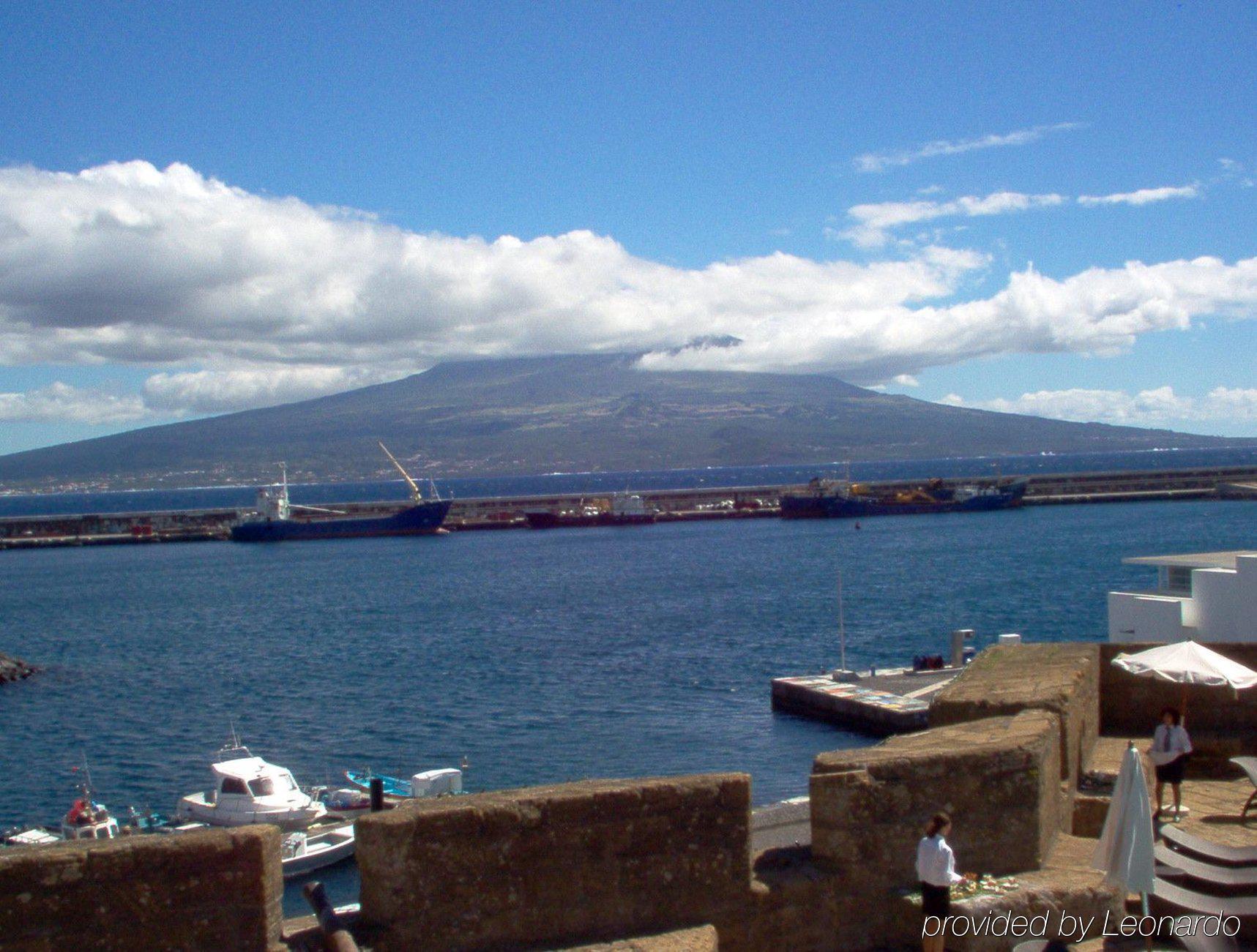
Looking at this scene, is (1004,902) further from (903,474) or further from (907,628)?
(903,474)

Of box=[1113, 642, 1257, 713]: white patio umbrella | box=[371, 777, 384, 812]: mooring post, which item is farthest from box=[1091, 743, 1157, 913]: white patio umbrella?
box=[371, 777, 384, 812]: mooring post

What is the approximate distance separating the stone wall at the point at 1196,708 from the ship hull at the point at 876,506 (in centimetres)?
8956

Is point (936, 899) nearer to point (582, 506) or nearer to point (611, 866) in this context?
point (611, 866)

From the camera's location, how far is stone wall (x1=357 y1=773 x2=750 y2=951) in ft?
13.0

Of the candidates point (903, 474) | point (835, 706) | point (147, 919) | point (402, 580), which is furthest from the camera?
point (903, 474)

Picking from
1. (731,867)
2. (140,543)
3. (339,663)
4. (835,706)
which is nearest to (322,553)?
(140,543)

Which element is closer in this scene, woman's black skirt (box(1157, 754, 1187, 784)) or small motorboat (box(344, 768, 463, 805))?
woman's black skirt (box(1157, 754, 1187, 784))

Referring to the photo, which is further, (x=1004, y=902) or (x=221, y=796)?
(x=221, y=796)

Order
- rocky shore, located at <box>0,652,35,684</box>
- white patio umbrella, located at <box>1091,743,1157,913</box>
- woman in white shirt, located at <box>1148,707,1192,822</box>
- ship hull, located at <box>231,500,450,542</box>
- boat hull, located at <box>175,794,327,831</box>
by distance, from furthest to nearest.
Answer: ship hull, located at <box>231,500,450,542</box>, rocky shore, located at <box>0,652,35,684</box>, boat hull, located at <box>175,794,327,831</box>, woman in white shirt, located at <box>1148,707,1192,822</box>, white patio umbrella, located at <box>1091,743,1157,913</box>

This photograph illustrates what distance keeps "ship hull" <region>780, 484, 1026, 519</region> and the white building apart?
80152 millimetres

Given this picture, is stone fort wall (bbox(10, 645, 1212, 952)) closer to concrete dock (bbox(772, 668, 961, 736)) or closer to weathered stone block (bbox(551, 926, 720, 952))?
weathered stone block (bbox(551, 926, 720, 952))

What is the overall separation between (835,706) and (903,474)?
166 metres

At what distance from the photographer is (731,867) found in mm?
4422

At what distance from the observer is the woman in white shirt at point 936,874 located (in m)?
4.37
